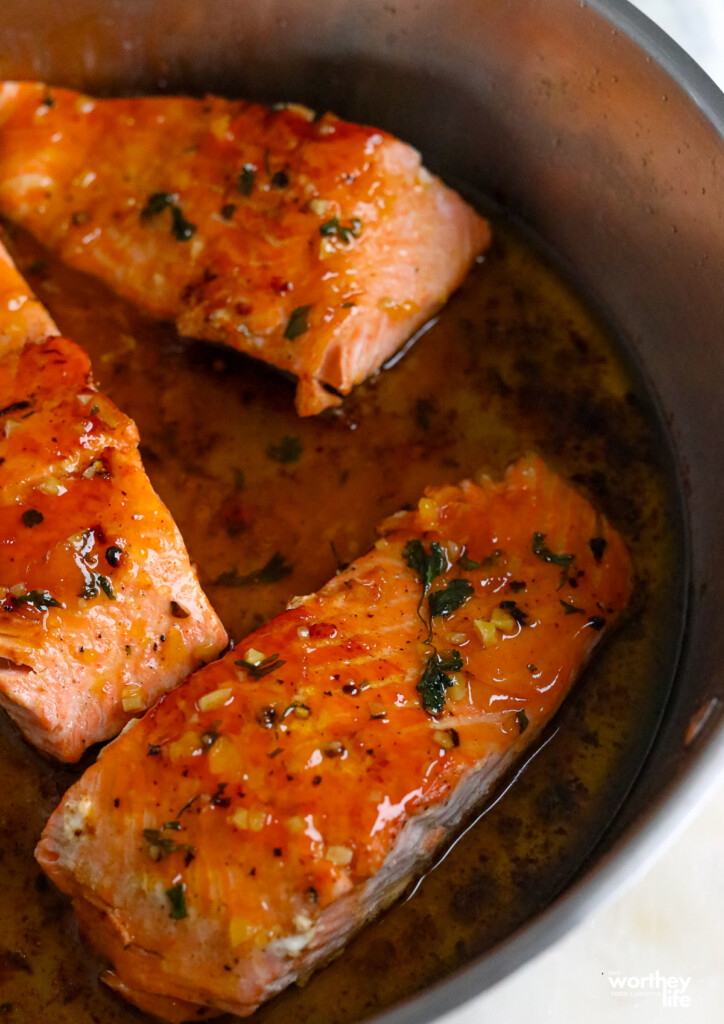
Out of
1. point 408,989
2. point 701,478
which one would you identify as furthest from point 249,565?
point 701,478

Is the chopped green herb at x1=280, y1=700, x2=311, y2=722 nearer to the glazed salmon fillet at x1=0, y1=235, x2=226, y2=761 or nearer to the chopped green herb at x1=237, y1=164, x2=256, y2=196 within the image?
the glazed salmon fillet at x1=0, y1=235, x2=226, y2=761

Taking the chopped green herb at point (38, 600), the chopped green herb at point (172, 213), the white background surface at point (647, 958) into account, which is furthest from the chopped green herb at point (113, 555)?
the white background surface at point (647, 958)

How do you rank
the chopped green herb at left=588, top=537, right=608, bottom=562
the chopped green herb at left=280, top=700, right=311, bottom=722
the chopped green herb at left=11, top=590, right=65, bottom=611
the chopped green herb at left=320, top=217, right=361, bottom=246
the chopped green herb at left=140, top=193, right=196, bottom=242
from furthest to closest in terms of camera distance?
the chopped green herb at left=140, top=193, right=196, bottom=242 → the chopped green herb at left=320, top=217, right=361, bottom=246 → the chopped green herb at left=588, top=537, right=608, bottom=562 → the chopped green herb at left=11, top=590, right=65, bottom=611 → the chopped green herb at left=280, top=700, right=311, bottom=722

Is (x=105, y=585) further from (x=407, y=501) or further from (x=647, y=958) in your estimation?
(x=647, y=958)

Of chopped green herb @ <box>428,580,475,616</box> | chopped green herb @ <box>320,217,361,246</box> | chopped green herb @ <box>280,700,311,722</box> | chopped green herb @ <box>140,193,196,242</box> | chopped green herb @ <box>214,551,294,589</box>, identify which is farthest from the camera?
chopped green herb @ <box>140,193,196,242</box>

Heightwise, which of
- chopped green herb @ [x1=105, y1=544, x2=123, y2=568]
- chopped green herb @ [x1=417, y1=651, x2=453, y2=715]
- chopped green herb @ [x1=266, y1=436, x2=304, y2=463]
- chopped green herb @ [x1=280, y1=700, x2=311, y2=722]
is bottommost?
chopped green herb @ [x1=105, y1=544, x2=123, y2=568]

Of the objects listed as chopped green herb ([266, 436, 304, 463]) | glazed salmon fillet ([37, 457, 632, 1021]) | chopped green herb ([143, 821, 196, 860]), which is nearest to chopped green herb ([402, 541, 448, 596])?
glazed salmon fillet ([37, 457, 632, 1021])

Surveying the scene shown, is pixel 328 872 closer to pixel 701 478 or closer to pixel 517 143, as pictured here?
pixel 701 478

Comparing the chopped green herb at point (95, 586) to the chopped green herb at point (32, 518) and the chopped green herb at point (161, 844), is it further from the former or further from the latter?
the chopped green herb at point (161, 844)
